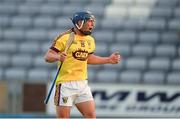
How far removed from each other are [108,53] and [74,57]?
6.63 metres

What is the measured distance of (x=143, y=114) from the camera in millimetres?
11016

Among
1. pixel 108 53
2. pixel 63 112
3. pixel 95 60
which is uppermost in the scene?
pixel 108 53

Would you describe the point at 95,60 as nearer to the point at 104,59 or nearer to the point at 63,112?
the point at 104,59

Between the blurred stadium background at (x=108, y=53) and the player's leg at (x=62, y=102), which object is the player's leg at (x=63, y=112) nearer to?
the player's leg at (x=62, y=102)

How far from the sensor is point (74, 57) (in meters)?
6.02

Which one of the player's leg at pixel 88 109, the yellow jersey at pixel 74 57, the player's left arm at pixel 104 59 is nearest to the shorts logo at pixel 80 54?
the yellow jersey at pixel 74 57

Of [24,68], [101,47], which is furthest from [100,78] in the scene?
[24,68]

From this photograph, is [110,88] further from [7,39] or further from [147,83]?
[7,39]

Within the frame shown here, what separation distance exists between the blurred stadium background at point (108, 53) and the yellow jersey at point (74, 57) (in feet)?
15.5

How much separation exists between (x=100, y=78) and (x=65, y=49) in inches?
247

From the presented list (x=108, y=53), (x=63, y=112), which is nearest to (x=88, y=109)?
(x=63, y=112)

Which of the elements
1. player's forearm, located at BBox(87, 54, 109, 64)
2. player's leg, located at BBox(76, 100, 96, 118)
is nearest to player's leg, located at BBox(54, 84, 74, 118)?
player's leg, located at BBox(76, 100, 96, 118)

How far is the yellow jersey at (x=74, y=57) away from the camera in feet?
19.6

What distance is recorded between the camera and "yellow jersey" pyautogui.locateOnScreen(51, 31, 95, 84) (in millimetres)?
5965
